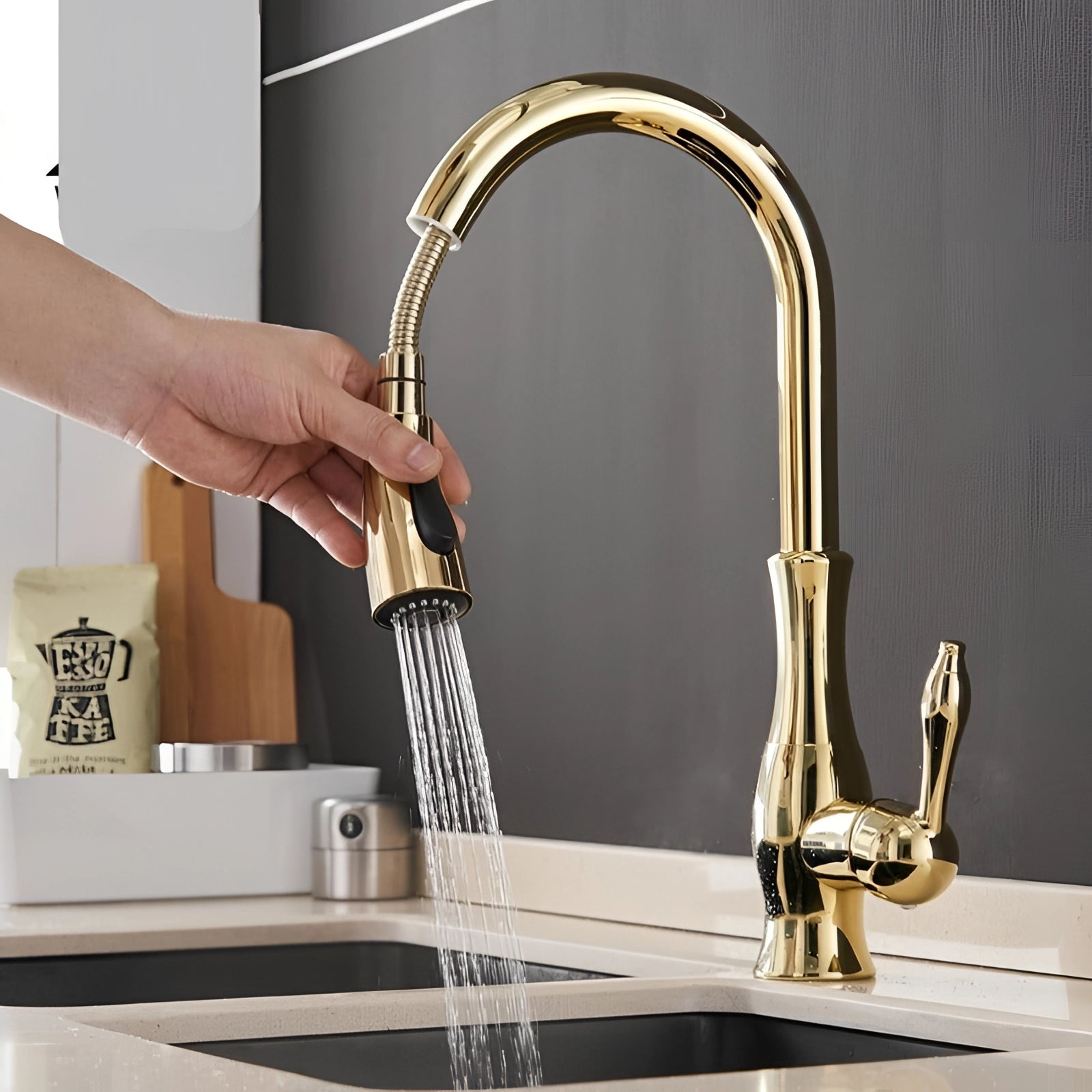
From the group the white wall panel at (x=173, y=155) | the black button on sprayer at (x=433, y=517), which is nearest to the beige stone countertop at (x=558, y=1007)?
the black button on sprayer at (x=433, y=517)

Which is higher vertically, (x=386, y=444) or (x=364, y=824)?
(x=386, y=444)

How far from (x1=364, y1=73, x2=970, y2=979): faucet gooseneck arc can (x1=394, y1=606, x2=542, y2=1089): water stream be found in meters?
0.16

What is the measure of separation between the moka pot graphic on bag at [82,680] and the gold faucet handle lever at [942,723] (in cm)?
102

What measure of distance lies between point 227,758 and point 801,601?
834 millimetres

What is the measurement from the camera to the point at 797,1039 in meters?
0.93

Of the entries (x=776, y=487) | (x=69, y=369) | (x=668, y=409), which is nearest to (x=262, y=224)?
(x=668, y=409)

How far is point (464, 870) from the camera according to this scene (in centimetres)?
145

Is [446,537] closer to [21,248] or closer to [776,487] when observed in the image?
[21,248]

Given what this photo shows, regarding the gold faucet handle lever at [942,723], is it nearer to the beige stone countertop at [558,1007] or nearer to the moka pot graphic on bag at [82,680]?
the beige stone countertop at [558,1007]

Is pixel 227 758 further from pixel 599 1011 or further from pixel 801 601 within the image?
pixel 801 601

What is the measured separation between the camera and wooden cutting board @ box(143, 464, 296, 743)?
5.69 ft

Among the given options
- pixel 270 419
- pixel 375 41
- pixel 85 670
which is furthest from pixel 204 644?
pixel 270 419

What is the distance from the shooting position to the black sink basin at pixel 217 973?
1263 millimetres

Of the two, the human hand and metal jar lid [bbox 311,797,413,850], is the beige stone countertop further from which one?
the human hand
